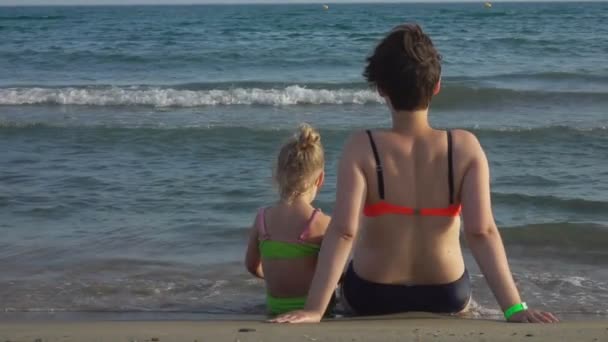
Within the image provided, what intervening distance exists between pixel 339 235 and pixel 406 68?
25.2 inches

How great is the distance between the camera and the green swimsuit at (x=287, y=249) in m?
4.03

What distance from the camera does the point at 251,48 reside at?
24.0 m

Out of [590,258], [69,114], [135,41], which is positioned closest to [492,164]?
[590,258]

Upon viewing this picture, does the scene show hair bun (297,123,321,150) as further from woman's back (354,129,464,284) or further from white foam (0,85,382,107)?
white foam (0,85,382,107)

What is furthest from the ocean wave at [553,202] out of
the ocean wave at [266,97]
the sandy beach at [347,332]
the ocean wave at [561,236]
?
the ocean wave at [266,97]

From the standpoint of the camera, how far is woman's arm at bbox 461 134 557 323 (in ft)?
10.6

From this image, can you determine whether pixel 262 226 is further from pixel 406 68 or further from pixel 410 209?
pixel 406 68

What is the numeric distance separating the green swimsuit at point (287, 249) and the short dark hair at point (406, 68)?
0.94m

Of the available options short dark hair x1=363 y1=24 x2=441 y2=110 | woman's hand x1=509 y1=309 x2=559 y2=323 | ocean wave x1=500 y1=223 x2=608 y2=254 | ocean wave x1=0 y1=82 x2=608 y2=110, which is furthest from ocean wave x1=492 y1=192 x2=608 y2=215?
ocean wave x1=0 y1=82 x2=608 y2=110

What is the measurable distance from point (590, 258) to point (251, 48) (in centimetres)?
1885

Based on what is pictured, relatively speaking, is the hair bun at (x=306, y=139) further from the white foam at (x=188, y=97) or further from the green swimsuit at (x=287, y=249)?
the white foam at (x=188, y=97)

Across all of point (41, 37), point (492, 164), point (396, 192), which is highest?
point (396, 192)

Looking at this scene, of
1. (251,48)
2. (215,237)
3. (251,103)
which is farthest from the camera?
(251,48)

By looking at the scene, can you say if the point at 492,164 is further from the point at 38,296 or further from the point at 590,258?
the point at 38,296
